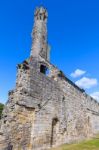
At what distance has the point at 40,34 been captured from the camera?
20.3 metres

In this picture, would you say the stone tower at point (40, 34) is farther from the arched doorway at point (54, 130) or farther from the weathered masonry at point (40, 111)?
the arched doorway at point (54, 130)

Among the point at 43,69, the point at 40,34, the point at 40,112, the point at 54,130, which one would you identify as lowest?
the point at 54,130

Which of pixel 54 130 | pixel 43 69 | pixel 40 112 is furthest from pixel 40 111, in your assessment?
pixel 43 69

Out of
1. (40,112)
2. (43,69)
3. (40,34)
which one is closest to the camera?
(40,112)

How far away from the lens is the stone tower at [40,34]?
1933 cm

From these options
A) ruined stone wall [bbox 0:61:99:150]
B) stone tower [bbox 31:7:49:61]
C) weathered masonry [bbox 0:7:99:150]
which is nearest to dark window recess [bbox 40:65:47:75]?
weathered masonry [bbox 0:7:99:150]

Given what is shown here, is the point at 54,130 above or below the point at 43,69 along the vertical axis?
below

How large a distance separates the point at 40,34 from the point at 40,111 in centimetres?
992

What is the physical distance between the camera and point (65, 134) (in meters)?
14.8

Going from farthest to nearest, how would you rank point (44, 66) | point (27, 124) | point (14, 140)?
point (44, 66) → point (27, 124) → point (14, 140)

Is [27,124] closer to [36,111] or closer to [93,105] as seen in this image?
[36,111]

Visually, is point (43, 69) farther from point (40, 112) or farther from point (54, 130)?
point (54, 130)

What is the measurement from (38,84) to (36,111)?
1516mm

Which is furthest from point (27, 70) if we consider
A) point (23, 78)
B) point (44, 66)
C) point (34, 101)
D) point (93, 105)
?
point (93, 105)
